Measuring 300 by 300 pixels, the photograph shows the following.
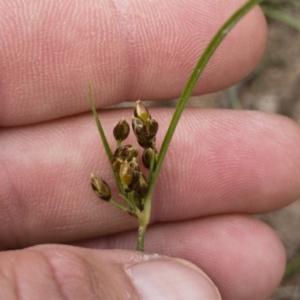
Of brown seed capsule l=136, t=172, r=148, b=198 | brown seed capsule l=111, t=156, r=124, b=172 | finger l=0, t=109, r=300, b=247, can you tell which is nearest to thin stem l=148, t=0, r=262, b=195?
brown seed capsule l=136, t=172, r=148, b=198

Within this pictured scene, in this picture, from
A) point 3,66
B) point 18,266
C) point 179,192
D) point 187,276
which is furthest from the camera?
point 179,192

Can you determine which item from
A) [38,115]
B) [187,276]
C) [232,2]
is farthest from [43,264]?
[232,2]

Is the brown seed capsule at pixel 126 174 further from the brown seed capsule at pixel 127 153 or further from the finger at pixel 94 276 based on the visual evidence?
the finger at pixel 94 276

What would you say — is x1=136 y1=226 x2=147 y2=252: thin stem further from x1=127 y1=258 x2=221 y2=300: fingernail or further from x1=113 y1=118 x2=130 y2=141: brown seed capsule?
x1=113 y1=118 x2=130 y2=141: brown seed capsule

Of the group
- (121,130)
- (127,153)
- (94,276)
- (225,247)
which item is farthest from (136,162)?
(225,247)

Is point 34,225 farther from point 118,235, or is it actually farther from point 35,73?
point 35,73

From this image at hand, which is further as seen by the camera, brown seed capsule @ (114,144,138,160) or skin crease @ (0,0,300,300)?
skin crease @ (0,0,300,300)

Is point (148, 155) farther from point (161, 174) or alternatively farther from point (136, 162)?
point (161, 174)

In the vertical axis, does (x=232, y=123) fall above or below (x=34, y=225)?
above
